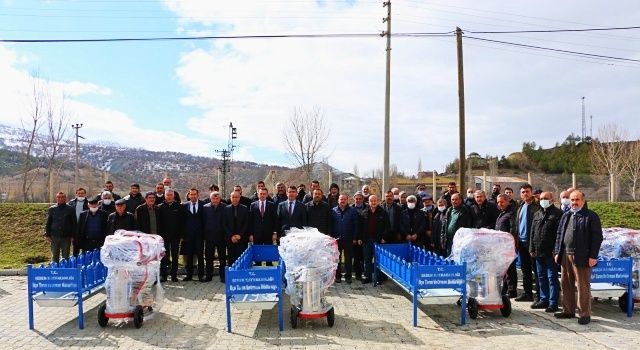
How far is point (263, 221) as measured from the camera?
35.5 feet

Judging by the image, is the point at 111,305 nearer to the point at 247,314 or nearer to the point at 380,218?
the point at 247,314

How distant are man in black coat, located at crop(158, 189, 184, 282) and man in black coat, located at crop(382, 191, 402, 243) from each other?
4.43 metres

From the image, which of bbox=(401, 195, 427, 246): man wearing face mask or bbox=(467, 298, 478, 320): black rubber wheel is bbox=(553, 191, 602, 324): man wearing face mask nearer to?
bbox=(467, 298, 478, 320): black rubber wheel

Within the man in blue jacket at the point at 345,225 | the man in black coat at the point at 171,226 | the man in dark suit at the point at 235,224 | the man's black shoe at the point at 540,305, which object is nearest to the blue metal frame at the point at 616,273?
the man's black shoe at the point at 540,305

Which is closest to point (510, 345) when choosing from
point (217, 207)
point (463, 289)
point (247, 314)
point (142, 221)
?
point (463, 289)

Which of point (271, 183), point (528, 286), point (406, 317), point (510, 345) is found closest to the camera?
point (510, 345)

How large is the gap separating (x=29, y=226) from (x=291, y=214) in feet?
41.7

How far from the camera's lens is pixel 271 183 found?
25188 mm

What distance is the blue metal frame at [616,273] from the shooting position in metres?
7.95

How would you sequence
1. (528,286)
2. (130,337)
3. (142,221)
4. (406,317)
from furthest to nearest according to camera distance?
(142,221), (528,286), (406,317), (130,337)

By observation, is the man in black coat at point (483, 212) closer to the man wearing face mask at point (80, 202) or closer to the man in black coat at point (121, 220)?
the man in black coat at point (121, 220)

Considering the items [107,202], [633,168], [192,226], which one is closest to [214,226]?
[192,226]

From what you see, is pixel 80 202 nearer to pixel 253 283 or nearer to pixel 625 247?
pixel 253 283

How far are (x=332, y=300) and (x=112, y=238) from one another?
12.9ft
